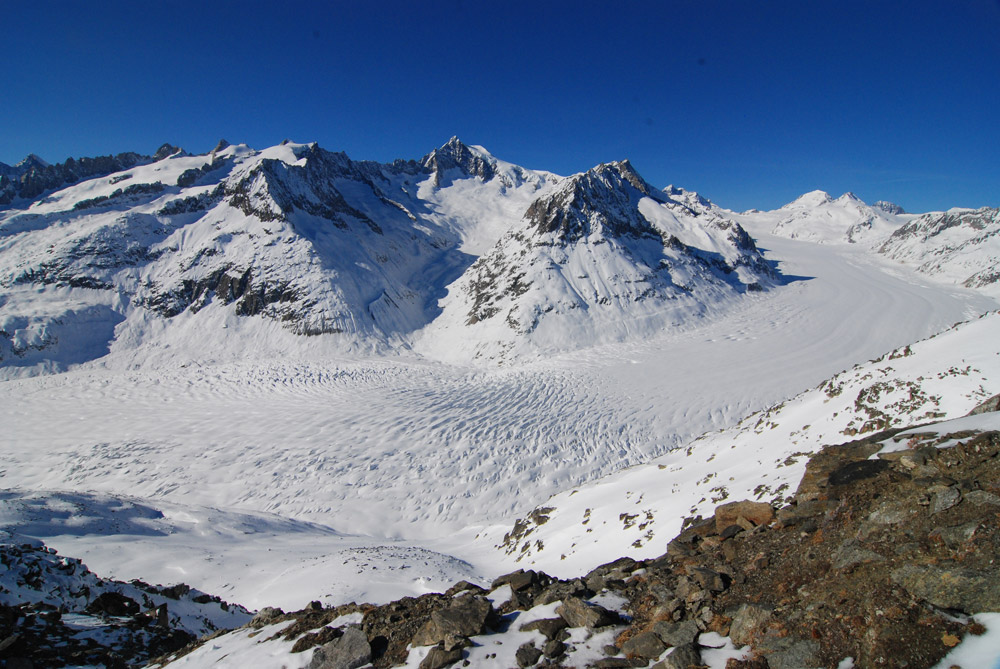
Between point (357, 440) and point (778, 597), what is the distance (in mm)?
26947

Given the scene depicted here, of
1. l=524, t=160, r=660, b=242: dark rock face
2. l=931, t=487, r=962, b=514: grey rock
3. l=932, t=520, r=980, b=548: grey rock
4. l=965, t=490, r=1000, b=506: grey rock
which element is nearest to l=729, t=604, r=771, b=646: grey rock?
l=932, t=520, r=980, b=548: grey rock

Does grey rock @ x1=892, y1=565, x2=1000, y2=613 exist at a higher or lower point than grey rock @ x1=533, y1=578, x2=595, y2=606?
higher

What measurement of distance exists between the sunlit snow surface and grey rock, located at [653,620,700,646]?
8.75m

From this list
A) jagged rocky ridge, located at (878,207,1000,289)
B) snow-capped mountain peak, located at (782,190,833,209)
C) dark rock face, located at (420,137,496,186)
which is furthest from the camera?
snow-capped mountain peak, located at (782,190,833,209)

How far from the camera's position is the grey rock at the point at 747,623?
5049 millimetres

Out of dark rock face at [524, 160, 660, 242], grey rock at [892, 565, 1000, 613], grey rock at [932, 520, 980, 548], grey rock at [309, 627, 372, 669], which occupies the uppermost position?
dark rock face at [524, 160, 660, 242]

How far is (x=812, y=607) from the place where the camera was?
5090 mm

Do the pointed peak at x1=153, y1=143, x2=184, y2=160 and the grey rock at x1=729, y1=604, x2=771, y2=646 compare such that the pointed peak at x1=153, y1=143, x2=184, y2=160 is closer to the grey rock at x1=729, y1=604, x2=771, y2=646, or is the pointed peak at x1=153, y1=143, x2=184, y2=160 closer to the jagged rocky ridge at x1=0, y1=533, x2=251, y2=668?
the jagged rocky ridge at x1=0, y1=533, x2=251, y2=668

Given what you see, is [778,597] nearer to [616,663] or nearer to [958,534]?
[958,534]

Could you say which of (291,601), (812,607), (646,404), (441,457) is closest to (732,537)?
(812,607)

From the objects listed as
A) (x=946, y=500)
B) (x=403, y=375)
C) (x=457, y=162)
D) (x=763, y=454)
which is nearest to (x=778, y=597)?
(x=946, y=500)

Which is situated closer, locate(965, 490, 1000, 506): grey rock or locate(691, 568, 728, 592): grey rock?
locate(965, 490, 1000, 506): grey rock

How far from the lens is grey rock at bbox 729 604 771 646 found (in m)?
5.05

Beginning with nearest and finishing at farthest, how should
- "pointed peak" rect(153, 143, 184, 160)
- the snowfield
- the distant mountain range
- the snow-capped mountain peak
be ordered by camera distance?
the snowfield → the distant mountain range → "pointed peak" rect(153, 143, 184, 160) → the snow-capped mountain peak
